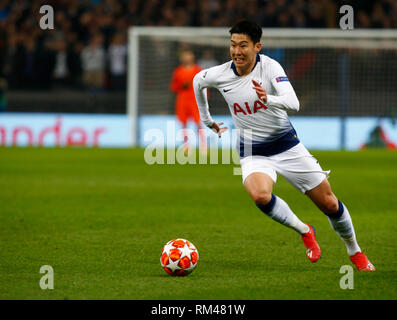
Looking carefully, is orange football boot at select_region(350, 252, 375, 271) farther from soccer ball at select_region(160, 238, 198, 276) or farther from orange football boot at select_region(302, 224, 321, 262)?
soccer ball at select_region(160, 238, 198, 276)

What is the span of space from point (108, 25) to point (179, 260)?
19022 mm

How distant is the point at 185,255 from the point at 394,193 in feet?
22.8

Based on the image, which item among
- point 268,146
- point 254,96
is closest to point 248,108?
point 254,96

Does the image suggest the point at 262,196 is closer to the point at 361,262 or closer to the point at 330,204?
the point at 330,204

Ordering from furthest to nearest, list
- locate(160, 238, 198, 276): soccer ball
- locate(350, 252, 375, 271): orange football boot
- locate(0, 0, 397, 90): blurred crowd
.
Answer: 1. locate(0, 0, 397, 90): blurred crowd
2. locate(350, 252, 375, 271): orange football boot
3. locate(160, 238, 198, 276): soccer ball

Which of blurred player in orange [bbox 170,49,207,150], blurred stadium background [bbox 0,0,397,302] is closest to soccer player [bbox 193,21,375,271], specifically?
blurred stadium background [bbox 0,0,397,302]

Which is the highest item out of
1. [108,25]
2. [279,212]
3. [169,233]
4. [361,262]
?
[108,25]

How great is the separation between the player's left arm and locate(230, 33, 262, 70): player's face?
0.23 meters

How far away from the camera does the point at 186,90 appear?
20469 millimetres

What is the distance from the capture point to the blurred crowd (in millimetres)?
23797

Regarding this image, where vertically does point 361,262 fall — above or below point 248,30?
below

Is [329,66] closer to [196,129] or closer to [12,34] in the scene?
[196,129]

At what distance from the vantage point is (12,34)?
25156 millimetres

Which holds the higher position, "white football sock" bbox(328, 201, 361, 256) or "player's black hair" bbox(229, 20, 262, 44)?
"player's black hair" bbox(229, 20, 262, 44)
